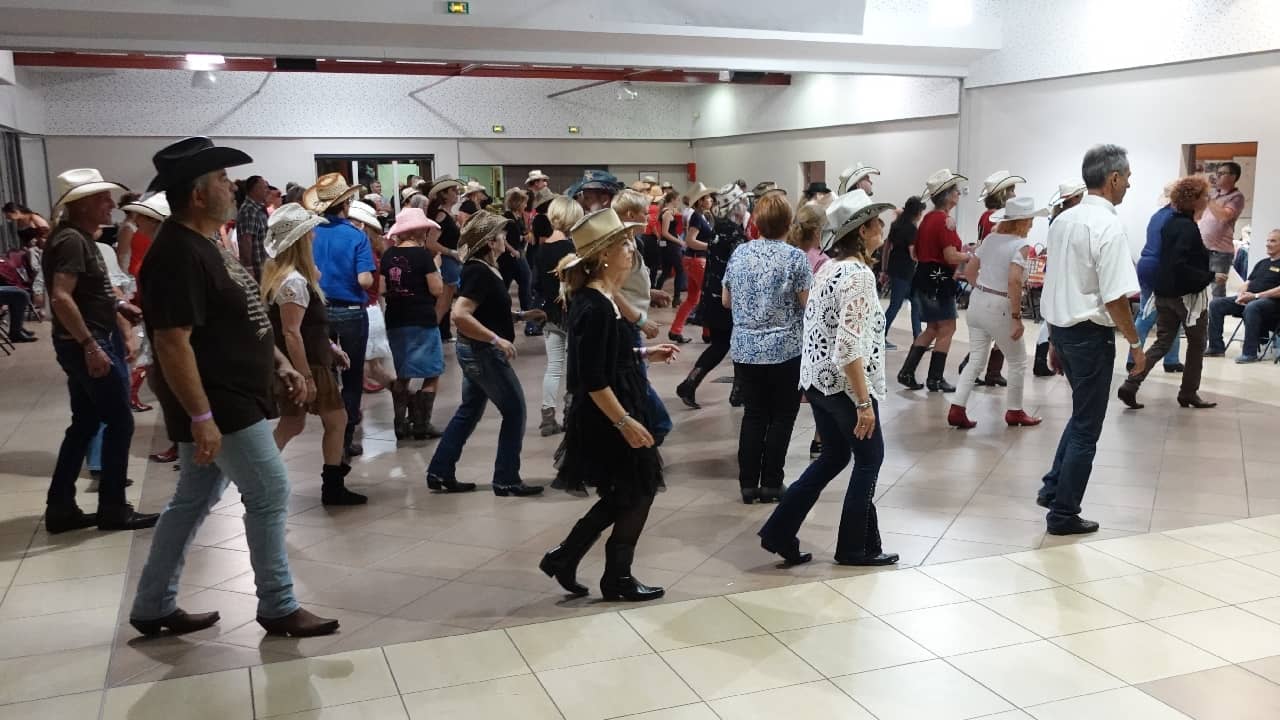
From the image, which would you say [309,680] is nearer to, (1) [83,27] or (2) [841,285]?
(2) [841,285]

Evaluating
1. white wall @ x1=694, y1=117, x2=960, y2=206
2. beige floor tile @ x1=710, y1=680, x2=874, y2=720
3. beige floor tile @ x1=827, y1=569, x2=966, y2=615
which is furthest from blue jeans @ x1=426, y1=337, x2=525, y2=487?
white wall @ x1=694, y1=117, x2=960, y2=206

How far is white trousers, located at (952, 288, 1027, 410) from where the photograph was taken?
6457 millimetres

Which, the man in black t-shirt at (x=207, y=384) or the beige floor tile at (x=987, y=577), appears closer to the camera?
the man in black t-shirt at (x=207, y=384)

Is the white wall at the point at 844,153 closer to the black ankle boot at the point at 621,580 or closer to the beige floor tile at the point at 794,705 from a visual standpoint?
the black ankle boot at the point at 621,580

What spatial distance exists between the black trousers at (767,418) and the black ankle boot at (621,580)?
1.35m

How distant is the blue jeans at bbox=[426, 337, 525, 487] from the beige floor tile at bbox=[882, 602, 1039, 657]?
2.23 metres

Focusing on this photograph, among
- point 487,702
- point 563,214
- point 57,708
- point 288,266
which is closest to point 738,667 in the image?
point 487,702

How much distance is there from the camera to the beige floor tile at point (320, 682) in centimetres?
317

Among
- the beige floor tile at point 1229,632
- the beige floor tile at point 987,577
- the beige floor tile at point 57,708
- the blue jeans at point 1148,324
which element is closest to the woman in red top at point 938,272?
the blue jeans at point 1148,324

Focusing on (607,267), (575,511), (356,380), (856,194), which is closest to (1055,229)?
(856,194)

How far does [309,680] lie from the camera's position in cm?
332

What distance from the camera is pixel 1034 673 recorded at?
3.32 meters

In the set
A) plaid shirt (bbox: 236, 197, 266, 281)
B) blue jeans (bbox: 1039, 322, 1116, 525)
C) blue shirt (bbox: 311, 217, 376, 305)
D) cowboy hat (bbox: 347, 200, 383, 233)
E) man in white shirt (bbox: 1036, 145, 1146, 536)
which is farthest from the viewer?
plaid shirt (bbox: 236, 197, 266, 281)

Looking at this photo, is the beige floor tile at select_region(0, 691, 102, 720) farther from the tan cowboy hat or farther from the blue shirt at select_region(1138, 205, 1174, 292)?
the blue shirt at select_region(1138, 205, 1174, 292)
